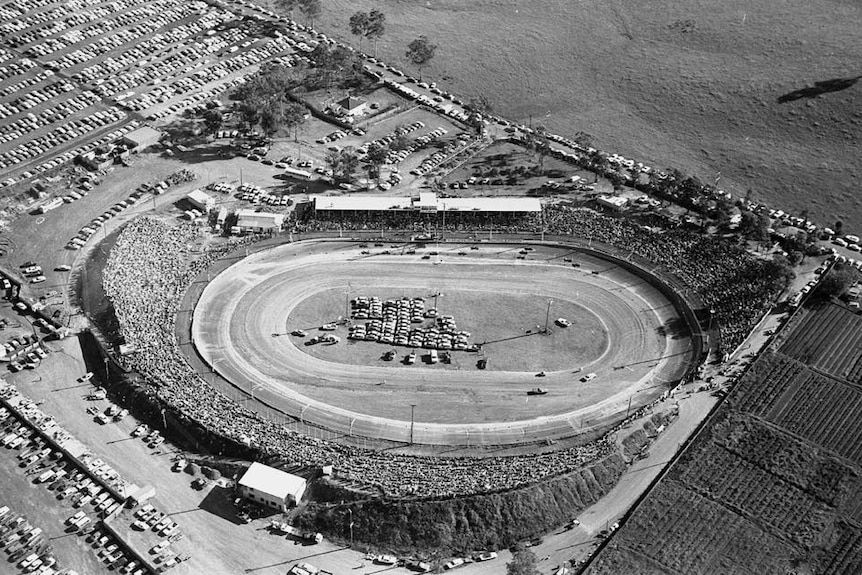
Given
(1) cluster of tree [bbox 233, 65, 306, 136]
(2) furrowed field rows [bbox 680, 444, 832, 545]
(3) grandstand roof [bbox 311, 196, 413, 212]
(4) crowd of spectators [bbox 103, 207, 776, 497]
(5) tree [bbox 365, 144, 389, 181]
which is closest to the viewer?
(2) furrowed field rows [bbox 680, 444, 832, 545]

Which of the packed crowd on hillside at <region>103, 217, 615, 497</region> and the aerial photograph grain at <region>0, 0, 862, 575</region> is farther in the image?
the packed crowd on hillside at <region>103, 217, 615, 497</region>

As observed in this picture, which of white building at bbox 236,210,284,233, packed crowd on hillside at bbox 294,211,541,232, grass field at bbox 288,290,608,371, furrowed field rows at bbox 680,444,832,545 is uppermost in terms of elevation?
packed crowd on hillside at bbox 294,211,541,232

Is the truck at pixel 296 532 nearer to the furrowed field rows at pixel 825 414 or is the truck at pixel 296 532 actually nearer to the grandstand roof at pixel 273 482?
the grandstand roof at pixel 273 482

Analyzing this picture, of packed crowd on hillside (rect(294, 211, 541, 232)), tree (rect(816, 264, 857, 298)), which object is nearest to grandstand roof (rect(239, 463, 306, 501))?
packed crowd on hillside (rect(294, 211, 541, 232))

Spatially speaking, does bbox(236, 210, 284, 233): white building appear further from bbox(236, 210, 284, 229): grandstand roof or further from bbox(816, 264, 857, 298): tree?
bbox(816, 264, 857, 298): tree

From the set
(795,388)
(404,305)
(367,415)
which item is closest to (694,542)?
(795,388)

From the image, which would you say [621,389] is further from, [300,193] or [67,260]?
[67,260]

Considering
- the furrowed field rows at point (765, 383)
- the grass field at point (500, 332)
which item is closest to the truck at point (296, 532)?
the grass field at point (500, 332)
